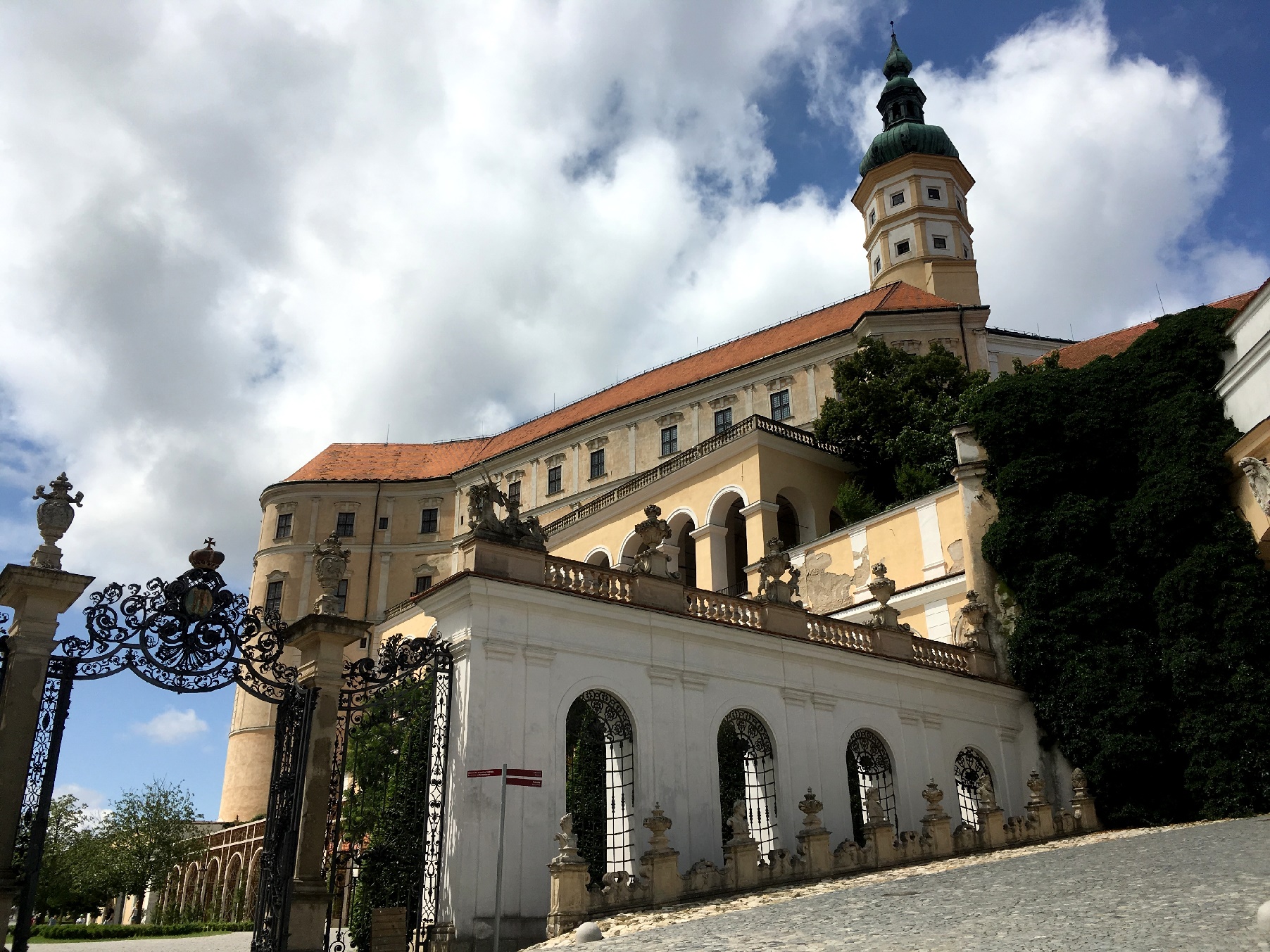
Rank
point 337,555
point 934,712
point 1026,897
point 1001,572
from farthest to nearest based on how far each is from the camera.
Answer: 1. point 1001,572
2. point 934,712
3. point 337,555
4. point 1026,897

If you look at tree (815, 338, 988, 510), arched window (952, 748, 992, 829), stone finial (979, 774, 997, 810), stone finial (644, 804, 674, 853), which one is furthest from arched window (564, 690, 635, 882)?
tree (815, 338, 988, 510)

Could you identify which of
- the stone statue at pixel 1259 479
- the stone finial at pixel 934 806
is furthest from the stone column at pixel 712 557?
the stone statue at pixel 1259 479

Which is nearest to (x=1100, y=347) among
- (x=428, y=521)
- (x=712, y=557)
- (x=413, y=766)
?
(x=712, y=557)

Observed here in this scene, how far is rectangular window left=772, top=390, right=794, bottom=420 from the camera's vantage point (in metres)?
46.7

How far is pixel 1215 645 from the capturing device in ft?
71.1

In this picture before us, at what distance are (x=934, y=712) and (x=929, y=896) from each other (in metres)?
9.49

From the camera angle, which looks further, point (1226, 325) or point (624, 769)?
point (1226, 325)

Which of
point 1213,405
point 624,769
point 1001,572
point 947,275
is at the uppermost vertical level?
point 947,275

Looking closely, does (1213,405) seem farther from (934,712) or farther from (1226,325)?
(934,712)

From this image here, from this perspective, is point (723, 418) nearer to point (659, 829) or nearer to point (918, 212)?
point (918, 212)

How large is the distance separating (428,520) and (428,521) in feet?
0.16

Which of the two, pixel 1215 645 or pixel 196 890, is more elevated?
pixel 1215 645

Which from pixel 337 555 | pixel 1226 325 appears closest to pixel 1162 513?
pixel 1226 325

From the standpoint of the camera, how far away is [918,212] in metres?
57.3
